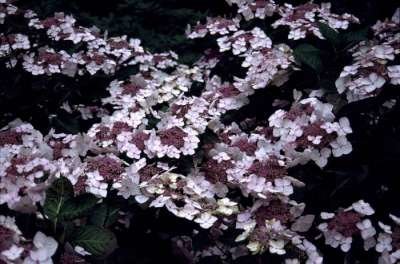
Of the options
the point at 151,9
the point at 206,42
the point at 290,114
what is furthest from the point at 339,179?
the point at 151,9

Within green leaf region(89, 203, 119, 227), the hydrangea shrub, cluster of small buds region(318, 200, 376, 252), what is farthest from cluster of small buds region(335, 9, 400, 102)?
green leaf region(89, 203, 119, 227)

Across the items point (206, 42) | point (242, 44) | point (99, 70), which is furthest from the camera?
point (206, 42)

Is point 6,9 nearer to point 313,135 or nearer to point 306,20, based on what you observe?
point 306,20

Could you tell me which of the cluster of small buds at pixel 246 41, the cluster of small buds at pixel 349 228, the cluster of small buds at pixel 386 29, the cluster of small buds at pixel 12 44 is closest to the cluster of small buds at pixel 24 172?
the cluster of small buds at pixel 12 44

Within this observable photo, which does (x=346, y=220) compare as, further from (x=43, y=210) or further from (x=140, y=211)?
(x=43, y=210)

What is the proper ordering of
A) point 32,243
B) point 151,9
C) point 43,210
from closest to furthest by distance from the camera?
1. point 32,243
2. point 43,210
3. point 151,9

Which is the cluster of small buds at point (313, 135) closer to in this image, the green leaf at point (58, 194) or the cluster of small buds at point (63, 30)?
the green leaf at point (58, 194)
